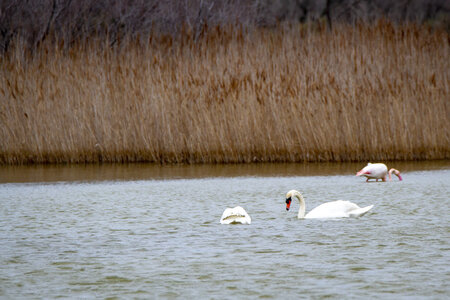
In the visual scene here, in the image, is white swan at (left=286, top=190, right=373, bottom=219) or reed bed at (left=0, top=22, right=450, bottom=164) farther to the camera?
reed bed at (left=0, top=22, right=450, bottom=164)

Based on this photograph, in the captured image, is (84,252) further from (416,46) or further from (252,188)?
(416,46)

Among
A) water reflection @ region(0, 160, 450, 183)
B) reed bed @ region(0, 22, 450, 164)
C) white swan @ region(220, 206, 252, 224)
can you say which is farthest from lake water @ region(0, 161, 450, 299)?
reed bed @ region(0, 22, 450, 164)

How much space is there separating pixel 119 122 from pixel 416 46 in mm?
4415

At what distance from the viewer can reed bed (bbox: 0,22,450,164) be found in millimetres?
11859

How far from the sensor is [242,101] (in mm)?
12078

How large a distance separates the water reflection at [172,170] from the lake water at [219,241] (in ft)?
2.17

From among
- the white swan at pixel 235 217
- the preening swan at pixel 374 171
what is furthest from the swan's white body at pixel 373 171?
the white swan at pixel 235 217

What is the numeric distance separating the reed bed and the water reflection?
1.00ft

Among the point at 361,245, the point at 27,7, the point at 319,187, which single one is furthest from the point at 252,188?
the point at 27,7

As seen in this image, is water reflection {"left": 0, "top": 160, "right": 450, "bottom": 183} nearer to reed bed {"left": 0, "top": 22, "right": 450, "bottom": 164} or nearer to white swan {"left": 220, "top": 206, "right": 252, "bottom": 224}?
reed bed {"left": 0, "top": 22, "right": 450, "bottom": 164}

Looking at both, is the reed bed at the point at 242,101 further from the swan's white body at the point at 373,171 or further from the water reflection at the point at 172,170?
the swan's white body at the point at 373,171

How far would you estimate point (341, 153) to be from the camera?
1191 cm

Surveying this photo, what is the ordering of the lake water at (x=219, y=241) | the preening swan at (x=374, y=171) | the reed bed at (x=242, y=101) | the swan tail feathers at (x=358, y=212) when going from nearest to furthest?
1. the lake water at (x=219, y=241)
2. the swan tail feathers at (x=358, y=212)
3. the preening swan at (x=374, y=171)
4. the reed bed at (x=242, y=101)

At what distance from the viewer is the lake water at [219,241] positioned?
440 cm
